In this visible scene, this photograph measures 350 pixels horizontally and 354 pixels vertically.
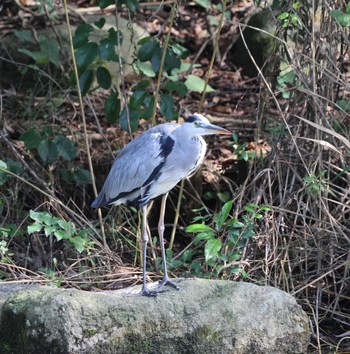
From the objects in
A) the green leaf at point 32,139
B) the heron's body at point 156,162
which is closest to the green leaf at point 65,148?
the green leaf at point 32,139

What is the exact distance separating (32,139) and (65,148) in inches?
11.2

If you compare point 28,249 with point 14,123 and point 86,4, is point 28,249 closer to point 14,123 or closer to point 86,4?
point 14,123

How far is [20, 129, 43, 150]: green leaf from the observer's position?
23.3 ft

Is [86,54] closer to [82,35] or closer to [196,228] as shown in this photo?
[82,35]

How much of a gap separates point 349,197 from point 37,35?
4.29 meters

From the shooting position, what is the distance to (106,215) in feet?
23.9

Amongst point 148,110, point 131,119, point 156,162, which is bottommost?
point 131,119

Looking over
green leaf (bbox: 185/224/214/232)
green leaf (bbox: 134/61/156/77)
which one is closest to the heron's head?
green leaf (bbox: 185/224/214/232)

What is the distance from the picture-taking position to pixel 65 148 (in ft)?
23.4

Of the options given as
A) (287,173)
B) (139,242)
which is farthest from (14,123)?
(287,173)

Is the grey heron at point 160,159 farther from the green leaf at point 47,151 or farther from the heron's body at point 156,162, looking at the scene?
the green leaf at point 47,151

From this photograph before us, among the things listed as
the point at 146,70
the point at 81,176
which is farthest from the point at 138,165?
the point at 81,176

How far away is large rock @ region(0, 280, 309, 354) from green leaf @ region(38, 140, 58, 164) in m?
2.26

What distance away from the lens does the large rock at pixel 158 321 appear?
14.4ft
